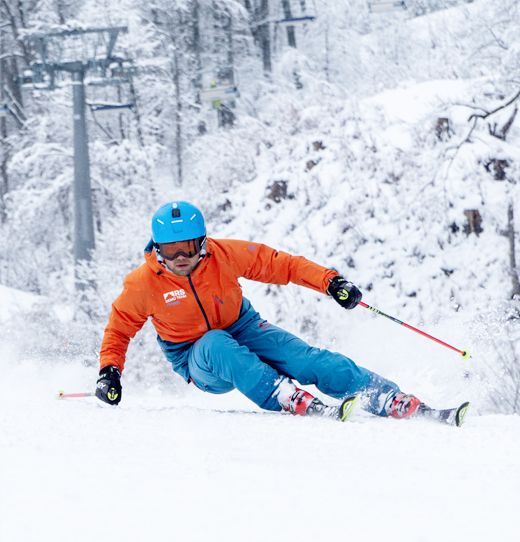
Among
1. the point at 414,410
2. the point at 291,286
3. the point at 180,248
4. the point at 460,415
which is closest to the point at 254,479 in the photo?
the point at 460,415

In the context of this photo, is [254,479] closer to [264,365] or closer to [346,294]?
[264,365]

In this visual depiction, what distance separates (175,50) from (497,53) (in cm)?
1495

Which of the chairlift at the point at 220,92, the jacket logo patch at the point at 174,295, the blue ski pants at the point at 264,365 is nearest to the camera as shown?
the blue ski pants at the point at 264,365

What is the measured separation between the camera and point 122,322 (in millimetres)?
4328

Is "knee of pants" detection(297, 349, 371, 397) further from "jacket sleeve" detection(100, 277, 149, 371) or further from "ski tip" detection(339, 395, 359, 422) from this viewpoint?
"jacket sleeve" detection(100, 277, 149, 371)

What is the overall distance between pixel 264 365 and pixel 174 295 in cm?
64

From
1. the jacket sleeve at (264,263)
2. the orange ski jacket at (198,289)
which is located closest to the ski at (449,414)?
the orange ski jacket at (198,289)

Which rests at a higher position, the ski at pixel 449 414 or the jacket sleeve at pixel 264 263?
the jacket sleeve at pixel 264 263

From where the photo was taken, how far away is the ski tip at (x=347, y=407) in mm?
3684

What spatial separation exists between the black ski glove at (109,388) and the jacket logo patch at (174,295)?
0.51m

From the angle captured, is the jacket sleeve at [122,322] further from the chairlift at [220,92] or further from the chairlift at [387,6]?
the chairlift at [220,92]

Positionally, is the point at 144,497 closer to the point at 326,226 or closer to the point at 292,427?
the point at 292,427

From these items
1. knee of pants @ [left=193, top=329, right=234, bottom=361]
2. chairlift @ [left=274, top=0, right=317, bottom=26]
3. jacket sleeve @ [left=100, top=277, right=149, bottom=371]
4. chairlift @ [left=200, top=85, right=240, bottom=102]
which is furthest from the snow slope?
chairlift @ [left=274, top=0, right=317, bottom=26]

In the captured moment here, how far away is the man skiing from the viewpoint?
157 inches
